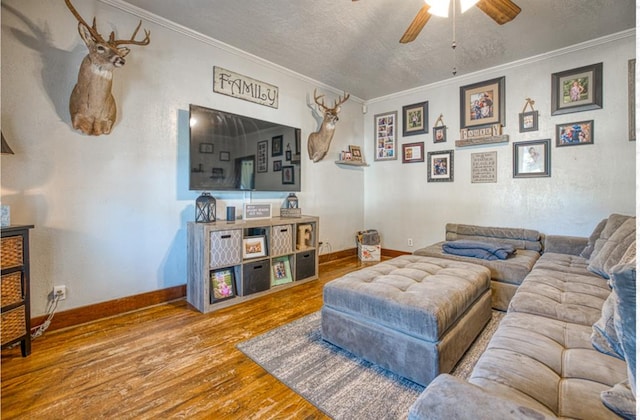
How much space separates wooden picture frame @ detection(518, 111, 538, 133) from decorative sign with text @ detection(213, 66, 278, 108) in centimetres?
308

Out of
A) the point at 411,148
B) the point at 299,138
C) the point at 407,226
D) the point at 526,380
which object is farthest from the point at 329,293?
the point at 411,148

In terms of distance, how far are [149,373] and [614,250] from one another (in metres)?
3.14

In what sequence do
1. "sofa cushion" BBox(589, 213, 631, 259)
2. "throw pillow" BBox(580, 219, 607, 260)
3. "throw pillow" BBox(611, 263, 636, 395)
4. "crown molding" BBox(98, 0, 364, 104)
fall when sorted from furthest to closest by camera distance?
"throw pillow" BBox(580, 219, 607, 260) < "crown molding" BBox(98, 0, 364, 104) < "sofa cushion" BBox(589, 213, 631, 259) < "throw pillow" BBox(611, 263, 636, 395)

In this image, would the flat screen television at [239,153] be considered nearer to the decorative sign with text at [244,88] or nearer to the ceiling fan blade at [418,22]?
the decorative sign with text at [244,88]

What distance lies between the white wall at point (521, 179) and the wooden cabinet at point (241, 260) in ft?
6.55

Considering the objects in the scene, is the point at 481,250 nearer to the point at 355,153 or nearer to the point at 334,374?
the point at 334,374

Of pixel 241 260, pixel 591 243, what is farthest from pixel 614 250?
pixel 241 260

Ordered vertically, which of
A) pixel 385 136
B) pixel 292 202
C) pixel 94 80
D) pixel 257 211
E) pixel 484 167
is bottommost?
pixel 257 211

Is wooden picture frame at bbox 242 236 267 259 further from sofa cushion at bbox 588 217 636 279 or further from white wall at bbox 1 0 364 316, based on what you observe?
sofa cushion at bbox 588 217 636 279

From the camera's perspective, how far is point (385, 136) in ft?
15.5

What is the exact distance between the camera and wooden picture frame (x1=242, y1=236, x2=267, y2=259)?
2.83 meters

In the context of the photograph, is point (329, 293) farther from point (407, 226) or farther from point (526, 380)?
point (407, 226)

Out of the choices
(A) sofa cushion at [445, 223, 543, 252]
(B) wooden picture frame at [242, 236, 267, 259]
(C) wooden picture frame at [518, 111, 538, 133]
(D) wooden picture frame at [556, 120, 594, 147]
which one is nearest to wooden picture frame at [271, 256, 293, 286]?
(B) wooden picture frame at [242, 236, 267, 259]

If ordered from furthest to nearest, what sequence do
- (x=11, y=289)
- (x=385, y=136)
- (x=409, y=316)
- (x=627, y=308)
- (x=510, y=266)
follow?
(x=385, y=136)
(x=510, y=266)
(x=11, y=289)
(x=409, y=316)
(x=627, y=308)
